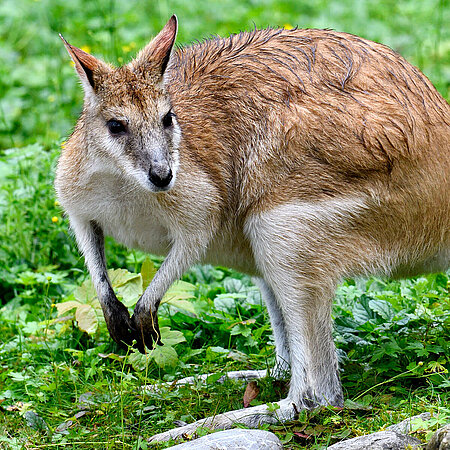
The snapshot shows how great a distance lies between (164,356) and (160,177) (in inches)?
46.0

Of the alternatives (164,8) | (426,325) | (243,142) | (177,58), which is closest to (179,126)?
(243,142)

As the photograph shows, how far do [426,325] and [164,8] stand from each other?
6.05 meters

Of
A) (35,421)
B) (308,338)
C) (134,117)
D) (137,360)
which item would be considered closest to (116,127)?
(134,117)

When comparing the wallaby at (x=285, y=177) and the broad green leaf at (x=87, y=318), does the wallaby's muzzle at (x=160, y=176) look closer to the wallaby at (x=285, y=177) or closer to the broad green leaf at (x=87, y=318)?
the wallaby at (x=285, y=177)

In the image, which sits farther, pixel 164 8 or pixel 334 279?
pixel 164 8

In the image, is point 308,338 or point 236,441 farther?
point 308,338

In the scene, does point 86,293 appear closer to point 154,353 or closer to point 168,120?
point 154,353

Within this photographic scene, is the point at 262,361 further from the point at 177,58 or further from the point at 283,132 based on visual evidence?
the point at 177,58

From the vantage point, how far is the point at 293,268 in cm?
421

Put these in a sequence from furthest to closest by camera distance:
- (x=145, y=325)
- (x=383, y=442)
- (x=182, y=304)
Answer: (x=182, y=304), (x=145, y=325), (x=383, y=442)

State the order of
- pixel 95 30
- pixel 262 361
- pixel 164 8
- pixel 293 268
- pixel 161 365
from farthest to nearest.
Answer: pixel 164 8 < pixel 95 30 < pixel 262 361 < pixel 161 365 < pixel 293 268

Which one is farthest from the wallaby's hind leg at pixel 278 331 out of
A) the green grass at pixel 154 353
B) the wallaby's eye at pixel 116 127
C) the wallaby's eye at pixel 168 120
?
the wallaby's eye at pixel 116 127

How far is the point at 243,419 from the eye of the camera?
13.4 feet

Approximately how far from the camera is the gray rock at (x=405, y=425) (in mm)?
3654
